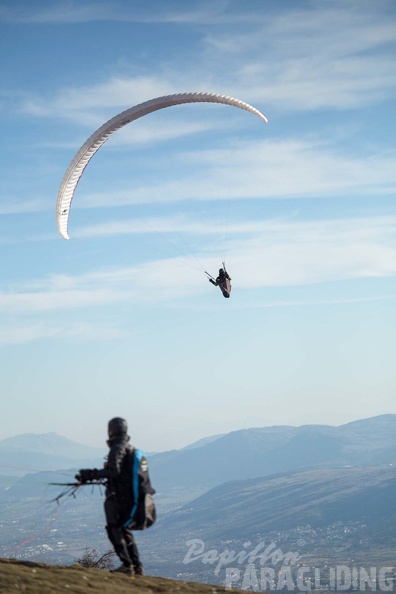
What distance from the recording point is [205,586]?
22.6 m

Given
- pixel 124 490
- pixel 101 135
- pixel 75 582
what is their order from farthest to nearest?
pixel 101 135 → pixel 124 490 → pixel 75 582

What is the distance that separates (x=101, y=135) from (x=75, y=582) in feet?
105

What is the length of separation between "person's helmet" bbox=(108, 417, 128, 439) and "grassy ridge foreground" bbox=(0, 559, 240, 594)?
149 inches

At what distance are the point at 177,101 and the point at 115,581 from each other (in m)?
33.3

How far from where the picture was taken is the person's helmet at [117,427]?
21.5 meters

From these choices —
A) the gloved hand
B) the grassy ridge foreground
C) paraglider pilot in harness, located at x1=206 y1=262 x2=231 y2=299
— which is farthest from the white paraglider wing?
the gloved hand

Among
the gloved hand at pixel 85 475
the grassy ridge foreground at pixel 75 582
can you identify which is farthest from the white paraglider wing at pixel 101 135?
the gloved hand at pixel 85 475

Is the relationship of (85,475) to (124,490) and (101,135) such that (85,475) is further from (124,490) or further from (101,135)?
(101,135)

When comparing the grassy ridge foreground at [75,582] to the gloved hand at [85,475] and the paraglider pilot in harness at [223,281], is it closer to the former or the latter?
Answer: the gloved hand at [85,475]

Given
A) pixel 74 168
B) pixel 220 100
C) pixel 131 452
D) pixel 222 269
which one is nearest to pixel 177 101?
pixel 220 100

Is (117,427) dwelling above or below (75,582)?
above

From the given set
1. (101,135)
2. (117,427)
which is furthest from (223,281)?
(117,427)

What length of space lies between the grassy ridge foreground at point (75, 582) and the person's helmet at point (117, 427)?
149 inches

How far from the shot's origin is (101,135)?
48094 mm
